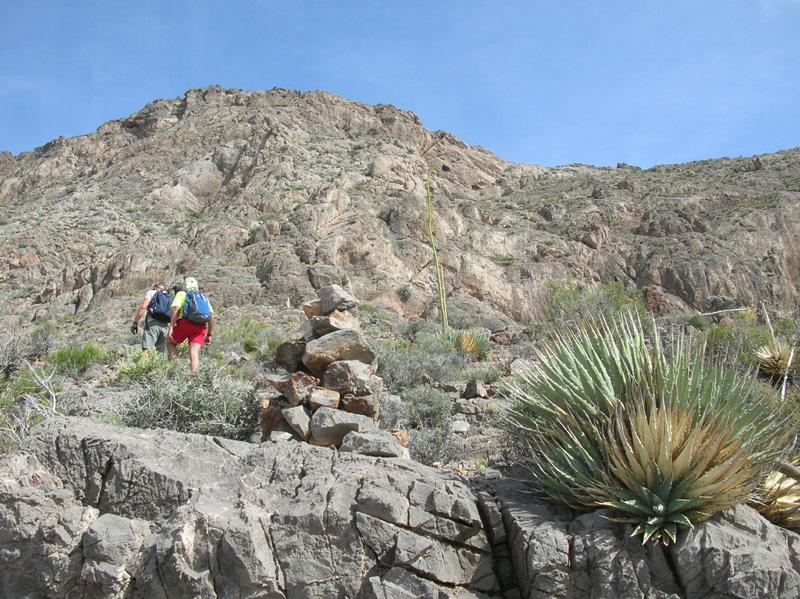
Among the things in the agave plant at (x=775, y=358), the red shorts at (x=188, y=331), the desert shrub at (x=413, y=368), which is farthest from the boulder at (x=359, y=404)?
the agave plant at (x=775, y=358)

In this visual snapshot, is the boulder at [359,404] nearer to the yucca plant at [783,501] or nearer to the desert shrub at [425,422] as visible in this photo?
the desert shrub at [425,422]

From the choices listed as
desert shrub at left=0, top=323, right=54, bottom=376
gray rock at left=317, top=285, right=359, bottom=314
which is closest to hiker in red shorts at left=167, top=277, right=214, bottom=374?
gray rock at left=317, top=285, right=359, bottom=314

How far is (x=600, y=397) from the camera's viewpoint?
3621 millimetres

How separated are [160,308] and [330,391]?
4.33 m

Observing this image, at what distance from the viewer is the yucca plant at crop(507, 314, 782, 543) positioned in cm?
290

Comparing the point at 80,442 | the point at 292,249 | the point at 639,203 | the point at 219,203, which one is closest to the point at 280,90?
the point at 219,203

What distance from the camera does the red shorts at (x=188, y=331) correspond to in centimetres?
696

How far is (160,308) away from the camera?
801cm

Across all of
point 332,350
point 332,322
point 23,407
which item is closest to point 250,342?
point 332,322

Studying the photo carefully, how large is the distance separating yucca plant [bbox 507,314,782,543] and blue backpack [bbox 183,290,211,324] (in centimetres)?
448

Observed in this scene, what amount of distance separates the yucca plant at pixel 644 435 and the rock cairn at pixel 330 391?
1130 mm

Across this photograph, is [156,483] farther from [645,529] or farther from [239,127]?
[239,127]

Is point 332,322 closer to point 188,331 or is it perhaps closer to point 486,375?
point 188,331

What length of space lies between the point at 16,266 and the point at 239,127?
17.2 meters
